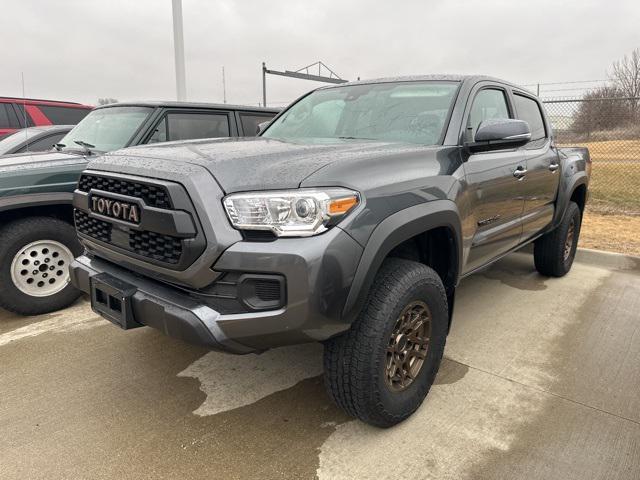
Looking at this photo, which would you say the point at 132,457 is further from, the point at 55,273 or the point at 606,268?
the point at 606,268

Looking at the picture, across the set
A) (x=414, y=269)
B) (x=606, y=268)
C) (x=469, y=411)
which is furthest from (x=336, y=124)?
(x=606, y=268)

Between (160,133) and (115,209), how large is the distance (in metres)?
2.28

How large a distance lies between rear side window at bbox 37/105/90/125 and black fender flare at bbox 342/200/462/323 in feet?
27.5

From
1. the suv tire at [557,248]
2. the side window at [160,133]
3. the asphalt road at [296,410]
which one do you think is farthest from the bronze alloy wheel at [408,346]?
the side window at [160,133]

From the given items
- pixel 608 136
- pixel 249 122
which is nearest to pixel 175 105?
pixel 249 122

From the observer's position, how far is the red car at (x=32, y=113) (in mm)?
8398

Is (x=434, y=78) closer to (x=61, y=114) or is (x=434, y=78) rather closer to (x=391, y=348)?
(x=391, y=348)

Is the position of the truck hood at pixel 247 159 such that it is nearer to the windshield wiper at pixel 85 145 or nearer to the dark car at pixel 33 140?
the windshield wiper at pixel 85 145

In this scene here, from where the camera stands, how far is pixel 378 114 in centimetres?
315

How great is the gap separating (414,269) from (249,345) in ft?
2.84

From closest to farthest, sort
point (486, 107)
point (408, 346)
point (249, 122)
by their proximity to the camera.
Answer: point (408, 346) < point (486, 107) < point (249, 122)

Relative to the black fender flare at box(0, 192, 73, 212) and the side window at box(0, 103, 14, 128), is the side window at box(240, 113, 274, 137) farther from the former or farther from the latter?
the side window at box(0, 103, 14, 128)

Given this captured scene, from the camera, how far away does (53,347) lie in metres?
3.27

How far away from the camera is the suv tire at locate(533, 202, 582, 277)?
457cm
